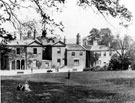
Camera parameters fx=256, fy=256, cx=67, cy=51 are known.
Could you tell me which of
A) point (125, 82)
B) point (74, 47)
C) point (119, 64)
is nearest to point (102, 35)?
point (119, 64)

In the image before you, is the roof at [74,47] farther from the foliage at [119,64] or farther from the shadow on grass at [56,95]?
the shadow on grass at [56,95]

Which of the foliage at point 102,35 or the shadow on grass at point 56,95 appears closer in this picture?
the shadow on grass at point 56,95

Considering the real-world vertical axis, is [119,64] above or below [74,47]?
below

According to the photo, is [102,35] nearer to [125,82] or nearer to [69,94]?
[125,82]

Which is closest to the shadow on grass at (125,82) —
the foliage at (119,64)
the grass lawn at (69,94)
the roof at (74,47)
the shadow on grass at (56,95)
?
the grass lawn at (69,94)

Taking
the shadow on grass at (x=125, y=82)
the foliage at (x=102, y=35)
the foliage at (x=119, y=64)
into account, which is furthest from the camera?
the foliage at (x=119, y=64)

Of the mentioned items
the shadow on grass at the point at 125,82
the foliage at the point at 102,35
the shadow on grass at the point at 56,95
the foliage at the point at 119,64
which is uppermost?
the foliage at the point at 102,35

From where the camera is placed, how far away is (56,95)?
384 inches

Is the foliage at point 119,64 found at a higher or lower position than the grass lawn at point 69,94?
higher

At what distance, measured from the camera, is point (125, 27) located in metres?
8.97

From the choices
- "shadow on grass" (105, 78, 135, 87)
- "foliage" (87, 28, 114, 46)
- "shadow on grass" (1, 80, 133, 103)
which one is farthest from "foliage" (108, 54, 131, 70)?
"shadow on grass" (1, 80, 133, 103)

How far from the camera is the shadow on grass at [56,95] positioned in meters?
9.16

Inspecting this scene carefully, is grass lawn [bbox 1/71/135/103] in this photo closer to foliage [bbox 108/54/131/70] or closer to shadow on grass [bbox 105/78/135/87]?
shadow on grass [bbox 105/78/135/87]

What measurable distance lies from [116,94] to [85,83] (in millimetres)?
1396
